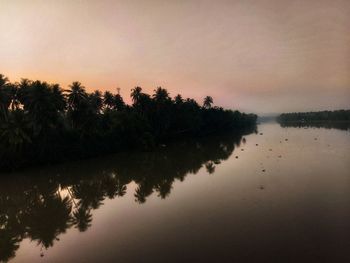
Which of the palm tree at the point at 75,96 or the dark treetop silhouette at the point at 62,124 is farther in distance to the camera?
the palm tree at the point at 75,96

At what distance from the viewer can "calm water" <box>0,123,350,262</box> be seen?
1623 centimetres

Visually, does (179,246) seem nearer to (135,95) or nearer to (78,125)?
(78,125)

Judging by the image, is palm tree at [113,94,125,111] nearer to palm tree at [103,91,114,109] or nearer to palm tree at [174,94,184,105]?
palm tree at [103,91,114,109]

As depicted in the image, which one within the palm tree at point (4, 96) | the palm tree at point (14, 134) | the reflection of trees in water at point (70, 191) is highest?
the palm tree at point (4, 96)

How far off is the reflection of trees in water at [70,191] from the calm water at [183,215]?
0.13 meters

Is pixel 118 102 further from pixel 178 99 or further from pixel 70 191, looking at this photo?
pixel 70 191

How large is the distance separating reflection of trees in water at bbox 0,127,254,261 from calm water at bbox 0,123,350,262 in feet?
0.41

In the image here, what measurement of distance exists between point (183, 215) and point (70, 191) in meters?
16.9

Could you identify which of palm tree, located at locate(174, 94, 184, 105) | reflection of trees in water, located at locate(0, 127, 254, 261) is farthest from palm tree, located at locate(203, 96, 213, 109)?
reflection of trees in water, located at locate(0, 127, 254, 261)

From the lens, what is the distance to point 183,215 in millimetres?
22531

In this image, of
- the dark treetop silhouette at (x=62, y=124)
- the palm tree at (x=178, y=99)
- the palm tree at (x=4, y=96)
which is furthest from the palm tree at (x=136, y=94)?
the palm tree at (x=4, y=96)

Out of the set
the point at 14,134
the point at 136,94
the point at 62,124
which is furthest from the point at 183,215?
the point at 136,94

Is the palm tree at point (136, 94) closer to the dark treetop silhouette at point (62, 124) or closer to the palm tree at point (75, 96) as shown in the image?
the dark treetop silhouette at point (62, 124)

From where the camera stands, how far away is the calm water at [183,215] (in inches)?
639
